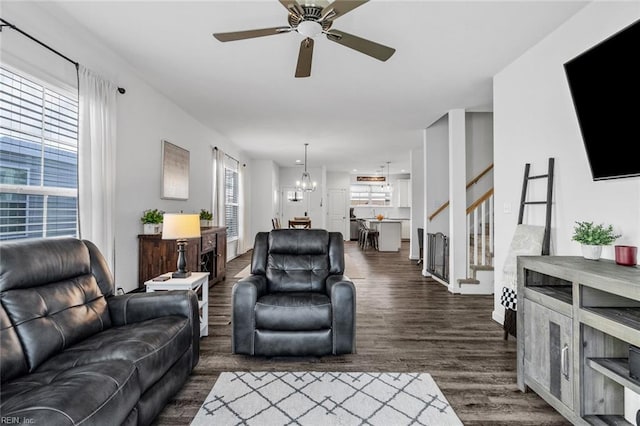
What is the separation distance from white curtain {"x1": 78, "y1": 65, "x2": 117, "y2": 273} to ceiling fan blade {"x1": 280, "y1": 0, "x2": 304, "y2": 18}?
209cm

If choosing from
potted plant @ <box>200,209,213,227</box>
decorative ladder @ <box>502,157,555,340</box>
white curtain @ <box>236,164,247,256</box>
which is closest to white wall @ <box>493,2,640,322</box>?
decorative ladder @ <box>502,157,555,340</box>

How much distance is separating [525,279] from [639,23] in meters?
1.66

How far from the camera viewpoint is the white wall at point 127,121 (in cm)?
245

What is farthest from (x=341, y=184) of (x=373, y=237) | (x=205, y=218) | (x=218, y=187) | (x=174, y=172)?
(x=174, y=172)

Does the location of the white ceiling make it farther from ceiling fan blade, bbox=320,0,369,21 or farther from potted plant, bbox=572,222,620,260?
potted plant, bbox=572,222,620,260

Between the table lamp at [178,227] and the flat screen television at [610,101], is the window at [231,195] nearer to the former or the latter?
the table lamp at [178,227]

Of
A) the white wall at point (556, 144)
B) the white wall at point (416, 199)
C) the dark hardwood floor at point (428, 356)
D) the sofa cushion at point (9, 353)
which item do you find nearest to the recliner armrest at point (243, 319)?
the dark hardwood floor at point (428, 356)

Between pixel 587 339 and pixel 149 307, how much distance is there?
2.73 m

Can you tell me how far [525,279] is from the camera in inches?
88.8

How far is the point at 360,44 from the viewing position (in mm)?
2215

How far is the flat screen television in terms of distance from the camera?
190 centimetres

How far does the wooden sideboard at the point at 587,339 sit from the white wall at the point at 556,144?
50cm

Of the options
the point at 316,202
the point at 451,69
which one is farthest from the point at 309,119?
the point at 316,202

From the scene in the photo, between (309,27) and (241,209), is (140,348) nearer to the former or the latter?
(309,27)
